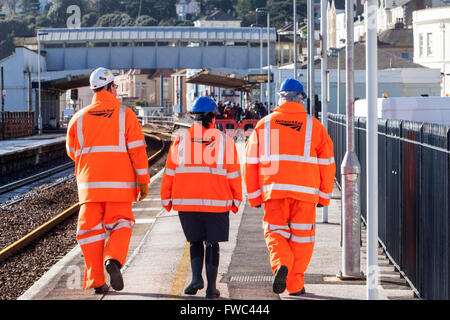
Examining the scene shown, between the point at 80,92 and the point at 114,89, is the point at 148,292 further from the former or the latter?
the point at 80,92

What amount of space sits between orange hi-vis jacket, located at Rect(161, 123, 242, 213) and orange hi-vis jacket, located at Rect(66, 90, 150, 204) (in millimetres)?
369

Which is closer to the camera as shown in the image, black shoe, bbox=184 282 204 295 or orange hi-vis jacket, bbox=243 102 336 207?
orange hi-vis jacket, bbox=243 102 336 207

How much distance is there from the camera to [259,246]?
12.3 m

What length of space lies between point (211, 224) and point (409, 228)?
2.09 metres

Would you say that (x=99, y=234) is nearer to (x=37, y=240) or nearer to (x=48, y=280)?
(x=48, y=280)

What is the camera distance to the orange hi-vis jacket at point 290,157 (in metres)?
8.76

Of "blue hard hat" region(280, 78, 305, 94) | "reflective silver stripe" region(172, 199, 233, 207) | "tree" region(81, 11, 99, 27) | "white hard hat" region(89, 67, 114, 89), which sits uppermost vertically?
"tree" region(81, 11, 99, 27)

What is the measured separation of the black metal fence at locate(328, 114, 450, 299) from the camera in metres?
7.65

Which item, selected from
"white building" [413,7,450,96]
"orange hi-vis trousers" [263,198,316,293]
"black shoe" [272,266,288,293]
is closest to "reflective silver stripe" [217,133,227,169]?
"orange hi-vis trousers" [263,198,316,293]

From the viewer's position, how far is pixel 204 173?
883cm

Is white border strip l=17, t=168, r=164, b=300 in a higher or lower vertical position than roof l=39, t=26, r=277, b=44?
lower

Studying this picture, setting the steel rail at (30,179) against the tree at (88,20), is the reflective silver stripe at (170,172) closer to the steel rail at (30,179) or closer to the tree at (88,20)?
the steel rail at (30,179)

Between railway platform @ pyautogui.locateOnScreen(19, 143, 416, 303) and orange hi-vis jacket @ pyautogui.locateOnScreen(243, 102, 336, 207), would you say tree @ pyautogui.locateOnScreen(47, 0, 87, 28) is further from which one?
orange hi-vis jacket @ pyautogui.locateOnScreen(243, 102, 336, 207)
